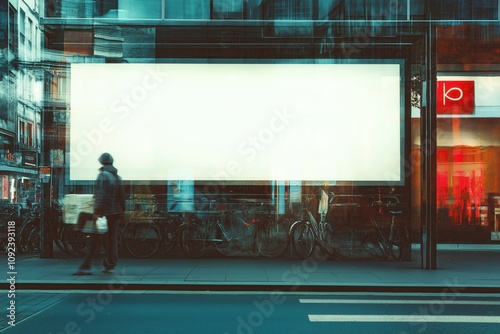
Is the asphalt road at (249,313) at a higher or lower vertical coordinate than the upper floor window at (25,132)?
lower

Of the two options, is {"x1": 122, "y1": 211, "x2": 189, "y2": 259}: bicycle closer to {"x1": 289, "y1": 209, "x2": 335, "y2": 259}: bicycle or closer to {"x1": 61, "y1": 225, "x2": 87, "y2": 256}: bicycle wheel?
{"x1": 61, "y1": 225, "x2": 87, "y2": 256}: bicycle wheel

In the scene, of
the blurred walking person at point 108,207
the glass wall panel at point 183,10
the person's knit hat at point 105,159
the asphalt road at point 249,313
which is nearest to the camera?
the asphalt road at point 249,313

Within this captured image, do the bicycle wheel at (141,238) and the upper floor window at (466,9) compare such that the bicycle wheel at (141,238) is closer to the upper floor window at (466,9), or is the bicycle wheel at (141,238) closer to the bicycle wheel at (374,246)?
the bicycle wheel at (374,246)

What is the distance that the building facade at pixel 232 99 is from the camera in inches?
493

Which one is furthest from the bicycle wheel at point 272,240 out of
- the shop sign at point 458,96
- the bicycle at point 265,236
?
the shop sign at point 458,96

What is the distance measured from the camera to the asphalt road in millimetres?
6457

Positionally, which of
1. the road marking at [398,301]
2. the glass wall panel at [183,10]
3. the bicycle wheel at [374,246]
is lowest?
the road marking at [398,301]

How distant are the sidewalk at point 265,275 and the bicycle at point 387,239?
0.97ft

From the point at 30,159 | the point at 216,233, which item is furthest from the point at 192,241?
the point at 30,159

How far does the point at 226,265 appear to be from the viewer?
1159 centimetres

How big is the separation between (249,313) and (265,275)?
292 cm

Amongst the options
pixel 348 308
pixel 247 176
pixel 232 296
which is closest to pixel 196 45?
pixel 247 176

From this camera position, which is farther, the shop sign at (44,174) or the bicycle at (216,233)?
the bicycle at (216,233)

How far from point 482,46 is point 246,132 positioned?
241 inches
